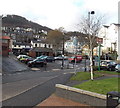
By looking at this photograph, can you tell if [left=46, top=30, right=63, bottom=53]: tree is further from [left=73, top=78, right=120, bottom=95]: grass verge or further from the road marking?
[left=73, top=78, right=120, bottom=95]: grass verge

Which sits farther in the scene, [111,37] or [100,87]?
[111,37]

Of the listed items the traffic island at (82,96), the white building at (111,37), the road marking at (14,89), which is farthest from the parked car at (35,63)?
the white building at (111,37)

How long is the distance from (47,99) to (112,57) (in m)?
48.7

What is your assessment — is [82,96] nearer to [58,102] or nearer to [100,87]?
[58,102]

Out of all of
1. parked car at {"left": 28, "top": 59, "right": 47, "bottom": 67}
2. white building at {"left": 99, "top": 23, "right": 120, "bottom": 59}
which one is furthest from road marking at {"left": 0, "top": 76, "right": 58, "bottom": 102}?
white building at {"left": 99, "top": 23, "right": 120, "bottom": 59}

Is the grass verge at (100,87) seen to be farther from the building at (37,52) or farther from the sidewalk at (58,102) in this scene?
the building at (37,52)

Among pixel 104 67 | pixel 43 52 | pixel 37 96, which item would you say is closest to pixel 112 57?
pixel 43 52

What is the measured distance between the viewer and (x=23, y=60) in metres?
39.2

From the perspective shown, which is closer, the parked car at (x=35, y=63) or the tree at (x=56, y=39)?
the parked car at (x=35, y=63)

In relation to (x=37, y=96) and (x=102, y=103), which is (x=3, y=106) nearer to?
(x=37, y=96)

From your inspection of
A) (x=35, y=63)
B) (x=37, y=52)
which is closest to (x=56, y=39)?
(x=37, y=52)

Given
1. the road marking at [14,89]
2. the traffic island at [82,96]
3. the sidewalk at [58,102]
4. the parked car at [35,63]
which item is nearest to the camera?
the traffic island at [82,96]

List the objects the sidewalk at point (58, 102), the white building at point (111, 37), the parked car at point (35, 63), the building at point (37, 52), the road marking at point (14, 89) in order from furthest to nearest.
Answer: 1. the white building at point (111, 37)
2. the building at point (37, 52)
3. the parked car at point (35, 63)
4. the road marking at point (14, 89)
5. the sidewalk at point (58, 102)

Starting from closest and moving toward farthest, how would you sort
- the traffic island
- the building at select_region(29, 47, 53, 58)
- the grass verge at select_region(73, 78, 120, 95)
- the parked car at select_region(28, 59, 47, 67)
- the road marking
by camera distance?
the traffic island
the grass verge at select_region(73, 78, 120, 95)
the road marking
the parked car at select_region(28, 59, 47, 67)
the building at select_region(29, 47, 53, 58)
